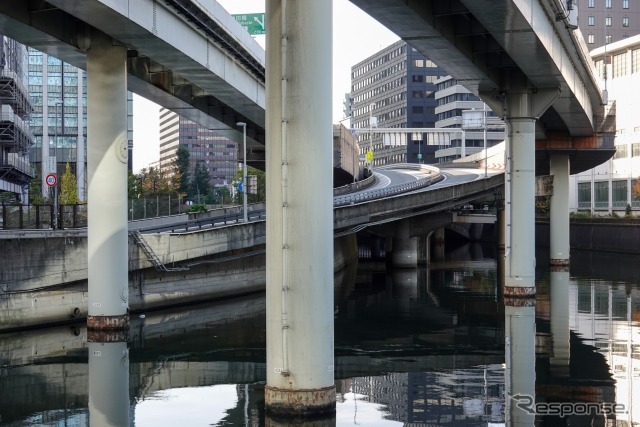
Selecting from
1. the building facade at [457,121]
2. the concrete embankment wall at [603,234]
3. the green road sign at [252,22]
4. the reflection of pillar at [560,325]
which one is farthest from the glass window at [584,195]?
the building facade at [457,121]

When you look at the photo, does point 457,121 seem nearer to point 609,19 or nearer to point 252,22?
point 609,19

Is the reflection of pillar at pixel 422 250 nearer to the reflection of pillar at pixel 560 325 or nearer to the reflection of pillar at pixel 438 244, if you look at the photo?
the reflection of pillar at pixel 438 244

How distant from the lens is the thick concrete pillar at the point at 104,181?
30094mm

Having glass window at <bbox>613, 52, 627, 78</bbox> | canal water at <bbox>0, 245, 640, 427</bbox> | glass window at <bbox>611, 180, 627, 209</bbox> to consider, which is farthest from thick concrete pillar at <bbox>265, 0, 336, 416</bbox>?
glass window at <bbox>613, 52, 627, 78</bbox>

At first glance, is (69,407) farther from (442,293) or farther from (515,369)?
(442,293)

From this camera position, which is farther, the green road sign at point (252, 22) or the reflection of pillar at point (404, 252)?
the reflection of pillar at point (404, 252)

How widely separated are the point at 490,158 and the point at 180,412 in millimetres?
85184

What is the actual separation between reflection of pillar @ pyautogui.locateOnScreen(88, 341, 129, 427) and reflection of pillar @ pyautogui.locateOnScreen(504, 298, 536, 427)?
714 centimetres

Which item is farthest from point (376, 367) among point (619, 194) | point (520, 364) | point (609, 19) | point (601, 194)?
point (609, 19)

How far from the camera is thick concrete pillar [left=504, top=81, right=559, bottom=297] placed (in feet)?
135

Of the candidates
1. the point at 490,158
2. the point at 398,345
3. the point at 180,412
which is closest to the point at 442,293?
the point at 398,345

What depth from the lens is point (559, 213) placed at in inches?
2618

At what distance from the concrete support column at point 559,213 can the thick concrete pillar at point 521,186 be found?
2373 centimetres

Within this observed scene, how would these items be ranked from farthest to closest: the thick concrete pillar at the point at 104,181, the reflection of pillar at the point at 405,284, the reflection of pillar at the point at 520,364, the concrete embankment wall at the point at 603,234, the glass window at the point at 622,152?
the glass window at the point at 622,152 → the concrete embankment wall at the point at 603,234 → the reflection of pillar at the point at 405,284 → the thick concrete pillar at the point at 104,181 → the reflection of pillar at the point at 520,364
